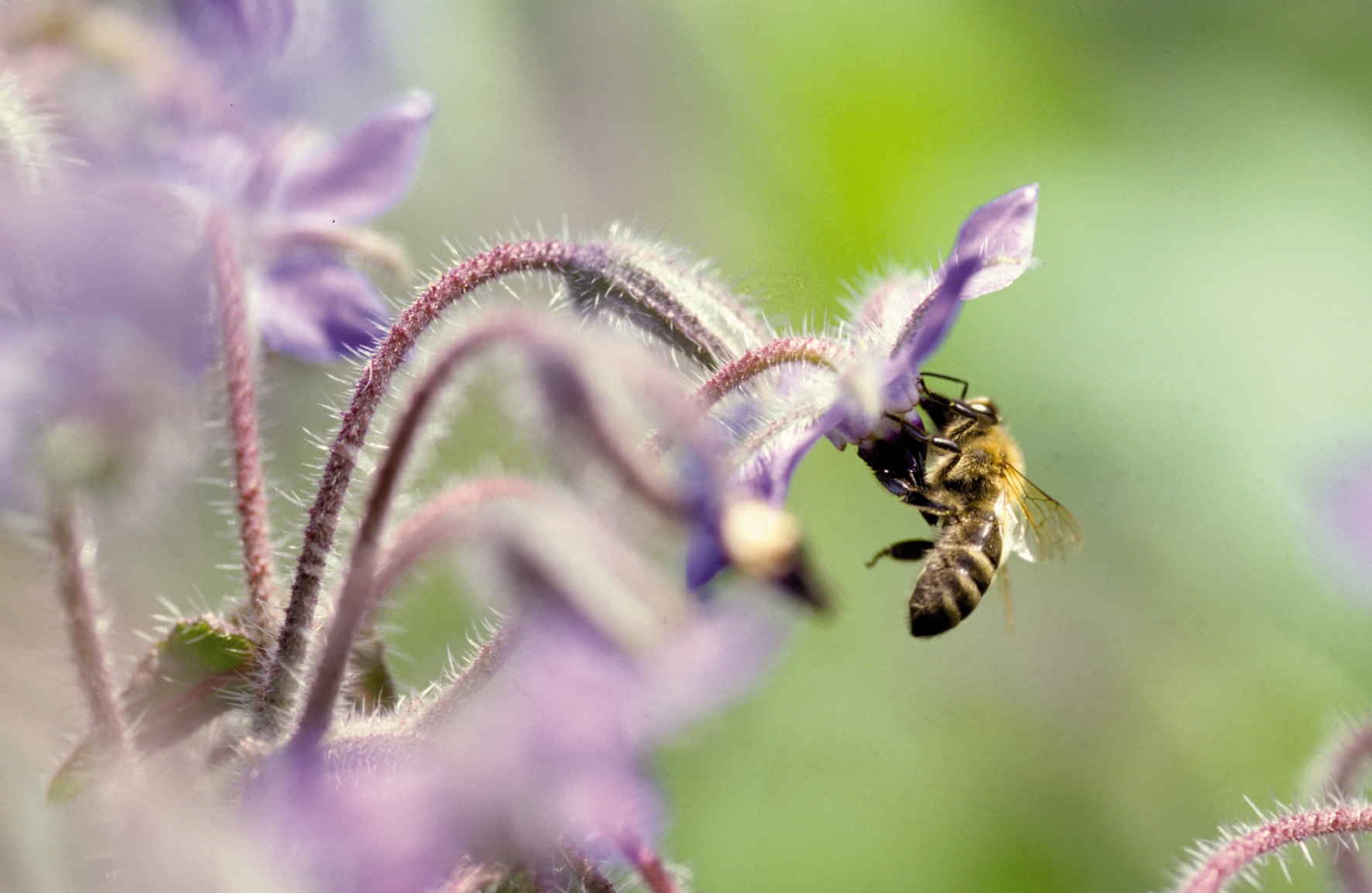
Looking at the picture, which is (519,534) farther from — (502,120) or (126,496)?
(502,120)

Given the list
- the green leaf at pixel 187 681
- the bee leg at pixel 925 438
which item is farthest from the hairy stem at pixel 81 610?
the bee leg at pixel 925 438

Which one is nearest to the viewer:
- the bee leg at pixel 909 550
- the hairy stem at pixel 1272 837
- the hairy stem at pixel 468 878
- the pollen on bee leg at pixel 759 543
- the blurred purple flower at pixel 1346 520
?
the pollen on bee leg at pixel 759 543

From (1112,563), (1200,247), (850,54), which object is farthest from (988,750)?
(850,54)

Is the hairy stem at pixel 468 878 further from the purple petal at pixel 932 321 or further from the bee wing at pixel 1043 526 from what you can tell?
the bee wing at pixel 1043 526

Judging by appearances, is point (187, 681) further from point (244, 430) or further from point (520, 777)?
point (520, 777)

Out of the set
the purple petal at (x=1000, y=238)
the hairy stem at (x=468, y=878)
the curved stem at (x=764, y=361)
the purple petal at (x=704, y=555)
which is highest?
the purple petal at (x=1000, y=238)

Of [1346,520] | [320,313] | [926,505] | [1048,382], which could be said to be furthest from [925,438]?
[1048,382]

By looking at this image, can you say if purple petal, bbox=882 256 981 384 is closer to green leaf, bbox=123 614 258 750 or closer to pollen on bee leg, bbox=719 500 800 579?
pollen on bee leg, bbox=719 500 800 579
